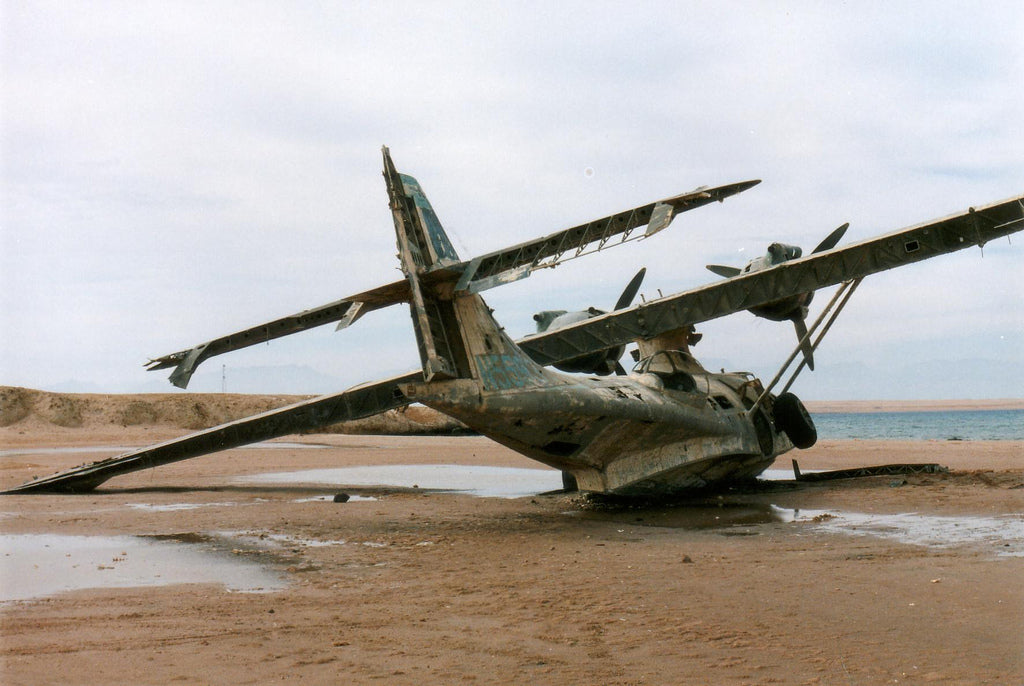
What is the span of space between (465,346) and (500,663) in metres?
7.50

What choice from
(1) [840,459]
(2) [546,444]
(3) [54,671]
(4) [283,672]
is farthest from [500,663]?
(1) [840,459]

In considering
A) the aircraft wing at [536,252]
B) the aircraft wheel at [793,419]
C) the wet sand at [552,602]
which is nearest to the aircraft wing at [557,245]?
the aircraft wing at [536,252]

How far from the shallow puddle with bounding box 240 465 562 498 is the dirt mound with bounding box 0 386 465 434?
46.1 feet

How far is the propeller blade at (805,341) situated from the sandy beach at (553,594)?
3.04 meters

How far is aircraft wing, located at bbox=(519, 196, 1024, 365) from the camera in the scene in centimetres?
1596

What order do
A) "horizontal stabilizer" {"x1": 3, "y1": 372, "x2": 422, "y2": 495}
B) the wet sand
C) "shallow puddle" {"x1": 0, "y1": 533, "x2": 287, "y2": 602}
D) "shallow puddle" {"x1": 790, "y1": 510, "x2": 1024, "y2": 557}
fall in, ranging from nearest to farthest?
1. the wet sand
2. "shallow puddle" {"x1": 0, "y1": 533, "x2": 287, "y2": 602}
3. "shallow puddle" {"x1": 790, "y1": 510, "x2": 1024, "y2": 557}
4. "horizontal stabilizer" {"x1": 3, "y1": 372, "x2": 422, "y2": 495}

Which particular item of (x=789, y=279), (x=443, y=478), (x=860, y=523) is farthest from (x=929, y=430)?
(x=860, y=523)

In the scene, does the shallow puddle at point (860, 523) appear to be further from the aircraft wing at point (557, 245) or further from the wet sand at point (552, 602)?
the aircraft wing at point (557, 245)

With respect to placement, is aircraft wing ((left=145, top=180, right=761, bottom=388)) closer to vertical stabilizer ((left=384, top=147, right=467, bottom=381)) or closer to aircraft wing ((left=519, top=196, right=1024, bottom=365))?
vertical stabilizer ((left=384, top=147, right=467, bottom=381))

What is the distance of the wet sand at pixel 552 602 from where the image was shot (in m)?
6.37

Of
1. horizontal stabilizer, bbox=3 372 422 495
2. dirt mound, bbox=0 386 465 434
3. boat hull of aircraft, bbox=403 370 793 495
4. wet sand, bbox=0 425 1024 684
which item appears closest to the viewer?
wet sand, bbox=0 425 1024 684

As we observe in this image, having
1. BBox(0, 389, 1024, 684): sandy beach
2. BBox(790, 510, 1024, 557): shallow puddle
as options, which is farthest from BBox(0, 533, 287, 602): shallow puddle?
BBox(790, 510, 1024, 557): shallow puddle

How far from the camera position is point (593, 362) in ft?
65.0

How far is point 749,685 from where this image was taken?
5984mm
